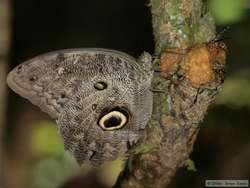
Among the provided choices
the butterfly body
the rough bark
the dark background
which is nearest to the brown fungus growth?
the rough bark

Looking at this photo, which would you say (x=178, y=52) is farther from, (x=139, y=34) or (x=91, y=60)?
(x=139, y=34)

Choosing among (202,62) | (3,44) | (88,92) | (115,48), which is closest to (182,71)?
(202,62)

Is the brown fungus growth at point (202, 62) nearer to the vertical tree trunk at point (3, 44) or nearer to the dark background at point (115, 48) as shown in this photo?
the dark background at point (115, 48)

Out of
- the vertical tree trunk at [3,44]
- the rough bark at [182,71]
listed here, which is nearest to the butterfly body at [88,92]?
the rough bark at [182,71]

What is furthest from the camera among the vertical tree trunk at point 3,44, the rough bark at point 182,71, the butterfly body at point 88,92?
the vertical tree trunk at point 3,44

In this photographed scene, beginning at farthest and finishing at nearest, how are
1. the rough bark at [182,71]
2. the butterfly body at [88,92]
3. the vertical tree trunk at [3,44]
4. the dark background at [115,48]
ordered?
the dark background at [115,48]
the vertical tree trunk at [3,44]
the butterfly body at [88,92]
the rough bark at [182,71]

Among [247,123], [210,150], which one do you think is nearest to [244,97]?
[247,123]
